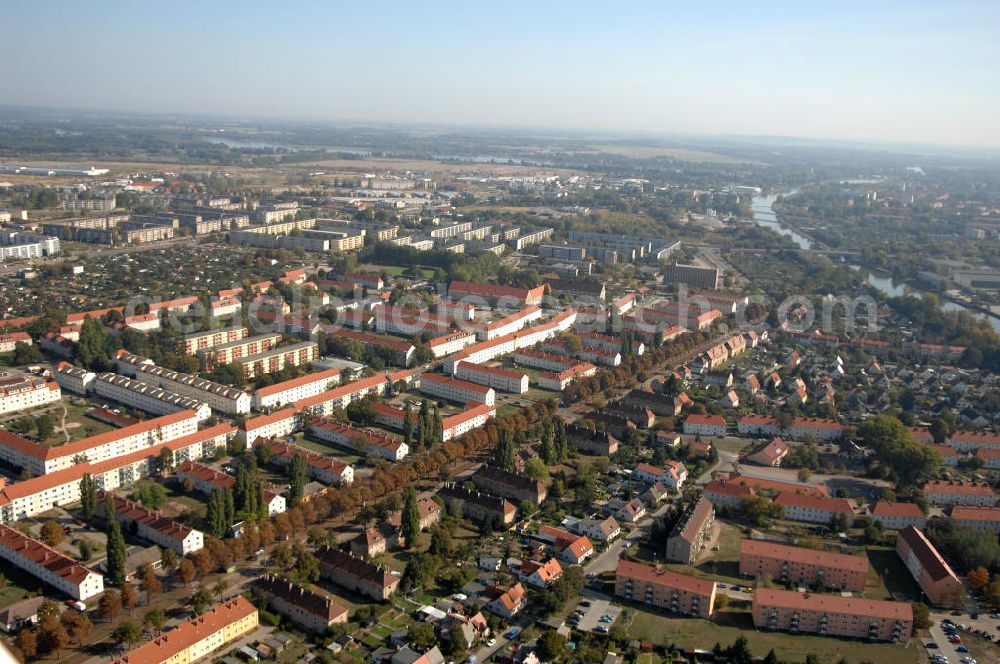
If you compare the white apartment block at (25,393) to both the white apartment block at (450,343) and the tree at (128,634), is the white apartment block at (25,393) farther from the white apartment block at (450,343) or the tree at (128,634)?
the tree at (128,634)

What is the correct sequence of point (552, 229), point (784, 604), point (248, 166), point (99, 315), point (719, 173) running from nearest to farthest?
point (784, 604), point (99, 315), point (552, 229), point (248, 166), point (719, 173)

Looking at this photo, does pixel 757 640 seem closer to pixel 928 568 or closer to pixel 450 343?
pixel 928 568

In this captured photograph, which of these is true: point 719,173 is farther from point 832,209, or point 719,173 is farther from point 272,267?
point 272,267

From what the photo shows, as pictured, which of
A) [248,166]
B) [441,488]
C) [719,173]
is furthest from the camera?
[719,173]

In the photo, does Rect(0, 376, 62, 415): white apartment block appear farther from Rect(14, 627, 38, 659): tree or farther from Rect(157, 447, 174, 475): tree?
Rect(14, 627, 38, 659): tree

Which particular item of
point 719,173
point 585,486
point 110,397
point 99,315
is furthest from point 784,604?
Result: point 719,173

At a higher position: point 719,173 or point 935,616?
point 719,173
